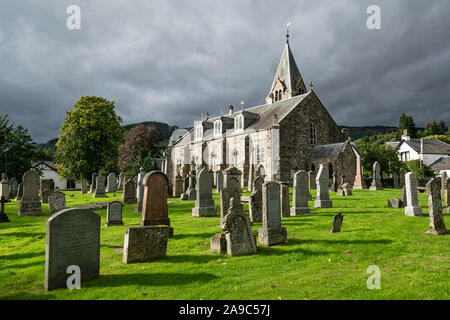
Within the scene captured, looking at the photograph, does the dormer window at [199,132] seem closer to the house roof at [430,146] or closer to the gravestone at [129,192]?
the gravestone at [129,192]

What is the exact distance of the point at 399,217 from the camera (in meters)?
11.1

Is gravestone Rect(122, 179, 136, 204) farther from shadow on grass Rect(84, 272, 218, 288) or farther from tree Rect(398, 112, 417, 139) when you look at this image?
tree Rect(398, 112, 417, 139)

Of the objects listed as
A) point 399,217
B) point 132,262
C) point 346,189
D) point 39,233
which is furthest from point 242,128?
point 132,262

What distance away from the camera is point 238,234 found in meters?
7.07

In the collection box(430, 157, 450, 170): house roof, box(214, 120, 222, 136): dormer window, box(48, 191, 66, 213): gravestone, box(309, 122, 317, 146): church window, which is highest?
box(214, 120, 222, 136): dormer window

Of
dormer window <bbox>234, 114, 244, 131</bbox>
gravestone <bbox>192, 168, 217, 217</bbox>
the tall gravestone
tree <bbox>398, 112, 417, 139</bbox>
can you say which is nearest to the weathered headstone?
gravestone <bbox>192, 168, 217, 217</bbox>

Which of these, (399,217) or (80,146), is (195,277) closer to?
(399,217)

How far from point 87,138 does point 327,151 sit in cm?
2672

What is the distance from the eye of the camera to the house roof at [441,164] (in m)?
50.2

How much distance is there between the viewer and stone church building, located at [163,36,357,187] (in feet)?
100

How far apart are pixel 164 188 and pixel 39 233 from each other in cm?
500

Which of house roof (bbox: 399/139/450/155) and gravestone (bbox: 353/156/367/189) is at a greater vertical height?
house roof (bbox: 399/139/450/155)

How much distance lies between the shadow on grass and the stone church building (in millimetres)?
20708
